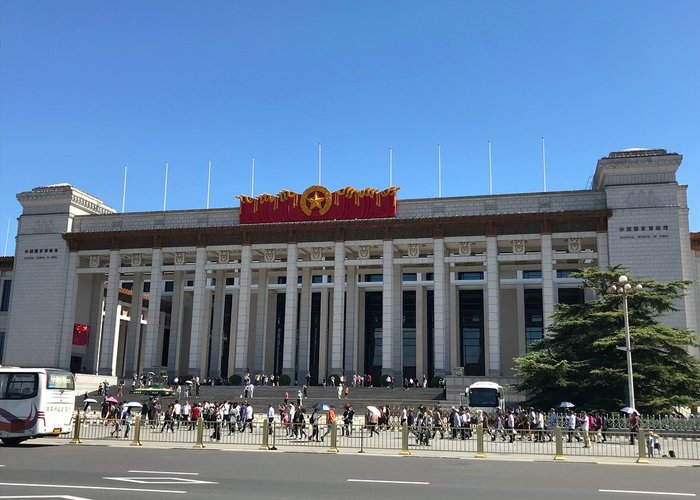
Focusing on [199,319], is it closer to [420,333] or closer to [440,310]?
[420,333]

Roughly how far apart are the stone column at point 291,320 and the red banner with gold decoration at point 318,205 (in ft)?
10.1

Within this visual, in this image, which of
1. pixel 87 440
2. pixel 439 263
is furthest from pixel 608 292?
pixel 87 440

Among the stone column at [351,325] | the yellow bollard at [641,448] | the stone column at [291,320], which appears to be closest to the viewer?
the yellow bollard at [641,448]

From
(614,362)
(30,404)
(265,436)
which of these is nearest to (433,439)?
(265,436)

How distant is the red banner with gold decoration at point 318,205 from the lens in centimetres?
5647

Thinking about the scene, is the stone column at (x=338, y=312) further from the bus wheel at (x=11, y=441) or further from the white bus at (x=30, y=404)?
the bus wheel at (x=11, y=441)

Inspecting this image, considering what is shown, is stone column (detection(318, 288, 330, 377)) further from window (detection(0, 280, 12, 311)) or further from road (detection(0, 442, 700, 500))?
road (detection(0, 442, 700, 500))

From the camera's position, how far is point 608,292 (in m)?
38.2

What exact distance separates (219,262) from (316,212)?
10841 millimetres

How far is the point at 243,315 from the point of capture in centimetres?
5841

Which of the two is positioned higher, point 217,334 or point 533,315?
point 533,315

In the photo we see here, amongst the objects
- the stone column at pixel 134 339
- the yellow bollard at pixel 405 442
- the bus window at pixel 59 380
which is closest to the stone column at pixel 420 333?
the stone column at pixel 134 339

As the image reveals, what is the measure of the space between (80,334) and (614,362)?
47.7 meters

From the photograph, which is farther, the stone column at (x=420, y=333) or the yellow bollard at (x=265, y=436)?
the stone column at (x=420, y=333)
